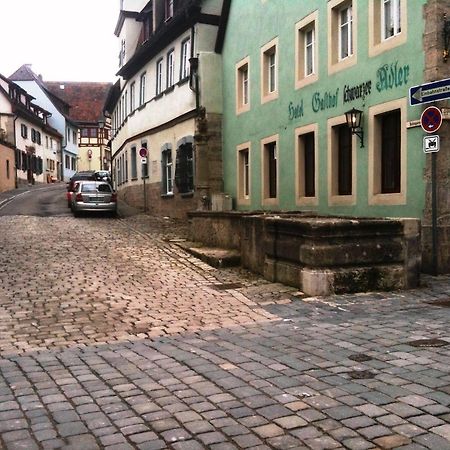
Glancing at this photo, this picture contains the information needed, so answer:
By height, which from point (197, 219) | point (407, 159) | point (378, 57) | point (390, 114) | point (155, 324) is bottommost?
point (155, 324)

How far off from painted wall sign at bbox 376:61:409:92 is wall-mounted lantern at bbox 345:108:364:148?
0.69m

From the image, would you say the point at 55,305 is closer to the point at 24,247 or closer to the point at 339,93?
the point at 24,247

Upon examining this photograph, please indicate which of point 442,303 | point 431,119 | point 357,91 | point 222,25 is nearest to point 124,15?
point 222,25

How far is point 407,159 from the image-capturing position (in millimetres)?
11055

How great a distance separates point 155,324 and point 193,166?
604 inches

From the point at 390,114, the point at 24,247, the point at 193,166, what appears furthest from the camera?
the point at 193,166

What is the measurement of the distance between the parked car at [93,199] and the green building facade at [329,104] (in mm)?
7303

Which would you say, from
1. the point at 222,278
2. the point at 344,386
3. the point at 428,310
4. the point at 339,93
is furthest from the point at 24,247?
the point at 344,386

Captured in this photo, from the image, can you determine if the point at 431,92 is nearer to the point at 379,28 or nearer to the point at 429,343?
the point at 379,28

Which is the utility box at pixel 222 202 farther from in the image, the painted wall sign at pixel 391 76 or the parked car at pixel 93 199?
the painted wall sign at pixel 391 76

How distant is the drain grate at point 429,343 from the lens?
5809 mm

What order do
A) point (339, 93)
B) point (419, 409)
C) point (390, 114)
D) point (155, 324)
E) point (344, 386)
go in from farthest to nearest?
point (339, 93) → point (390, 114) → point (155, 324) → point (344, 386) → point (419, 409)

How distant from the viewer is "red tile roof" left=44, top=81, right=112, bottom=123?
79.3m

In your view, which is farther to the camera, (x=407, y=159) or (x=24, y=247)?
(x=24, y=247)
